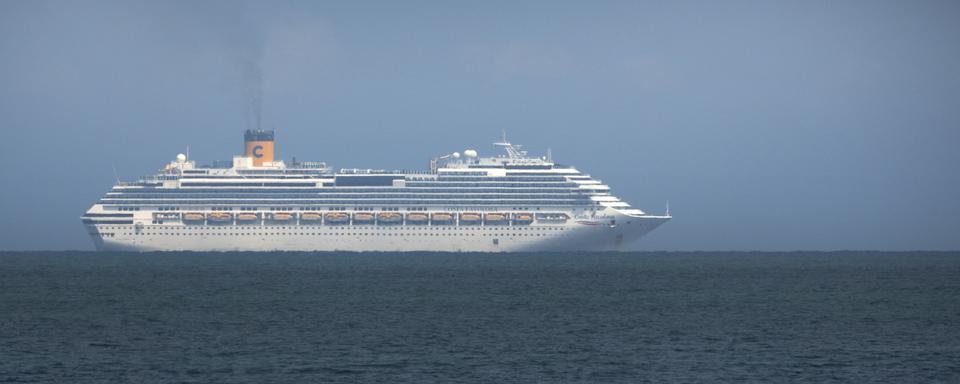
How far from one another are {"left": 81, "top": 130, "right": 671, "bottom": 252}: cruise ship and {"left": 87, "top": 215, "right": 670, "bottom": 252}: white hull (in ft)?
0.24

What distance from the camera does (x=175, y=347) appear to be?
3800cm

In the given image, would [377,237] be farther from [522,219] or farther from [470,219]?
[522,219]

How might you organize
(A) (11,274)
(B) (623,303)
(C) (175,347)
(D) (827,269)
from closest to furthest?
(C) (175,347) → (B) (623,303) → (A) (11,274) → (D) (827,269)

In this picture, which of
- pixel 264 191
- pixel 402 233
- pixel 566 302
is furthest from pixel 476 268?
pixel 566 302

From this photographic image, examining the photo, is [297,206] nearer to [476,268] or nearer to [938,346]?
[476,268]

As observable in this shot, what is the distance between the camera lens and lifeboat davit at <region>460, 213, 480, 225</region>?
346 feet

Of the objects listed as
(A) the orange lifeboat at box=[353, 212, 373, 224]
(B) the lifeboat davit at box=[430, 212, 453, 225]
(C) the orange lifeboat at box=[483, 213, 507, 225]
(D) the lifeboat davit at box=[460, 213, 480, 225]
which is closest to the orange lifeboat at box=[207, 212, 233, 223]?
(A) the orange lifeboat at box=[353, 212, 373, 224]

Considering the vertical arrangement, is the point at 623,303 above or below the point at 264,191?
below

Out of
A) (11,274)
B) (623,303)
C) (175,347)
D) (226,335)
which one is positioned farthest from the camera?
(11,274)

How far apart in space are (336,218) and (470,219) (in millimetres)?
9882

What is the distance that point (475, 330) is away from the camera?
42875mm

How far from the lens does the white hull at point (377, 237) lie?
4094 inches

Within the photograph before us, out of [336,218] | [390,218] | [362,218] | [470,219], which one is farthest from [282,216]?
[470,219]

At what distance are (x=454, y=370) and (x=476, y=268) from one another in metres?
55.0
